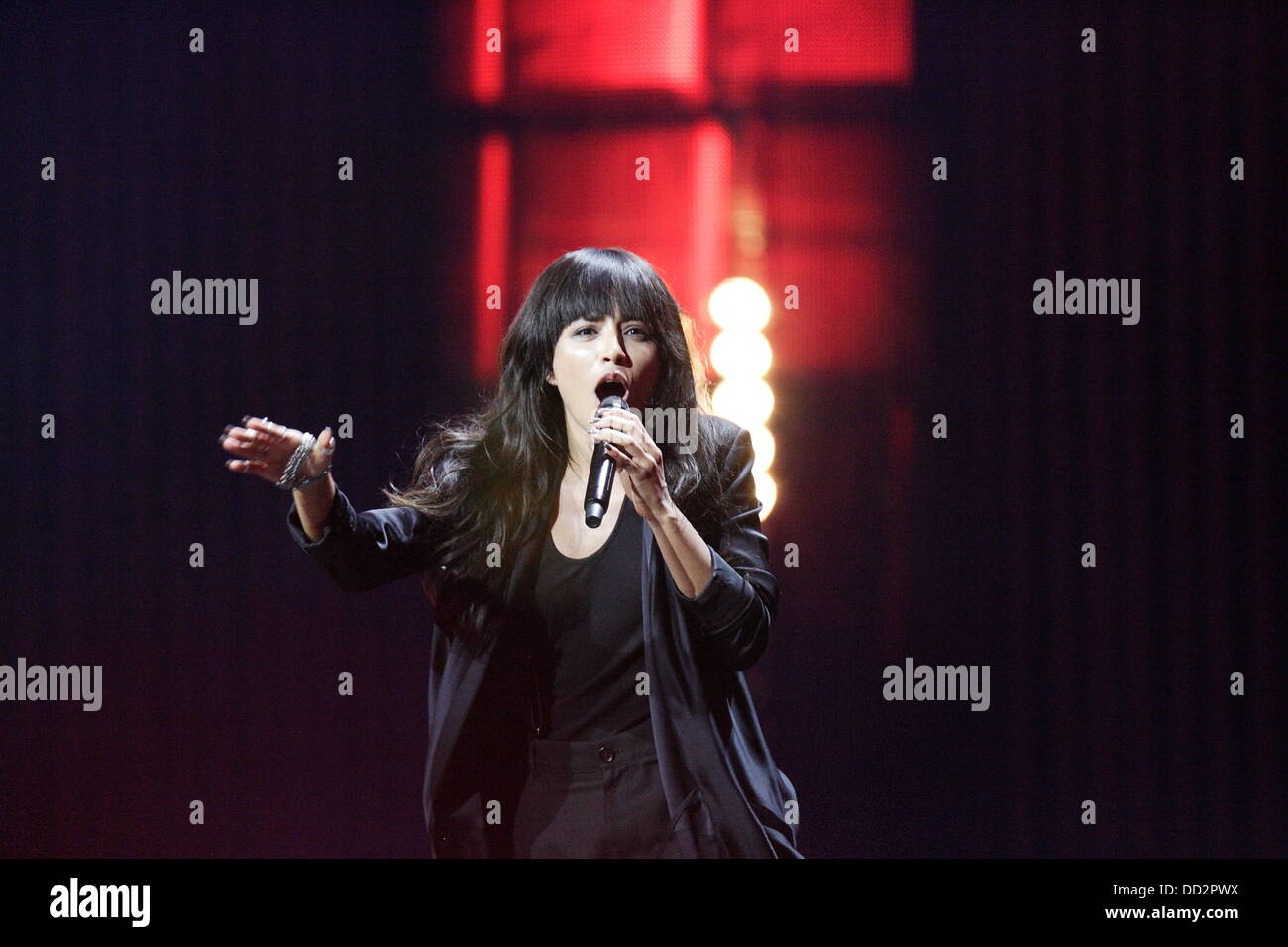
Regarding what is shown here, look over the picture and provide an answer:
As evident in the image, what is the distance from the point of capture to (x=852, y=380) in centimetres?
252

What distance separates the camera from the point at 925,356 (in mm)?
2521

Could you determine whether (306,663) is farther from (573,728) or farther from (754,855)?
(754,855)

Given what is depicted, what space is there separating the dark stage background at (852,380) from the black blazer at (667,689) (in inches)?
27.9

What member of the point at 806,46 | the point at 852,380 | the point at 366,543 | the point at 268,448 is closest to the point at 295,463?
the point at 268,448

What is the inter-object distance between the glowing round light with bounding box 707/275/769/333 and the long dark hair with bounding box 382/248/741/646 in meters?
0.50

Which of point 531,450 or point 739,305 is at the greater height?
point 739,305

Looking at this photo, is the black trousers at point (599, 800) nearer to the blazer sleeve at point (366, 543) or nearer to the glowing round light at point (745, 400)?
the blazer sleeve at point (366, 543)

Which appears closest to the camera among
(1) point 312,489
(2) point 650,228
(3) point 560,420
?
(1) point 312,489

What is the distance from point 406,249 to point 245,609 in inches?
36.7

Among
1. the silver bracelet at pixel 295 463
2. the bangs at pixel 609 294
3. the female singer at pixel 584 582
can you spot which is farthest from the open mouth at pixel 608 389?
the silver bracelet at pixel 295 463

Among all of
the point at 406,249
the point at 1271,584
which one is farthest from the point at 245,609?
the point at 1271,584

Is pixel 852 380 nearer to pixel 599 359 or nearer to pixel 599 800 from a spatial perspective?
pixel 599 359

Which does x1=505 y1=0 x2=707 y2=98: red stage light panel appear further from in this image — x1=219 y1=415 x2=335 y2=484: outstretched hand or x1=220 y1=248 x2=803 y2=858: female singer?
x1=219 y1=415 x2=335 y2=484: outstretched hand

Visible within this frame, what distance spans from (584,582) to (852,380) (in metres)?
1.02
